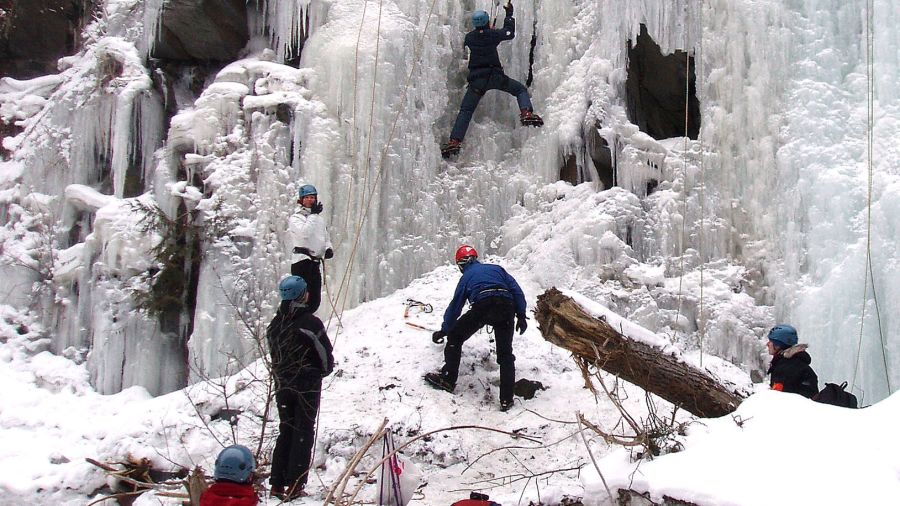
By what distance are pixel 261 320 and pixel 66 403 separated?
82.6 inches

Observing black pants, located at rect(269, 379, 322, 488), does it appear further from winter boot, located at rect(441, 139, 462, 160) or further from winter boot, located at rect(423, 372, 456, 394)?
winter boot, located at rect(441, 139, 462, 160)

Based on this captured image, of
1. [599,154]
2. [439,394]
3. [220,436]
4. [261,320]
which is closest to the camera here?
[220,436]

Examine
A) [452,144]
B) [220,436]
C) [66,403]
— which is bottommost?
[66,403]

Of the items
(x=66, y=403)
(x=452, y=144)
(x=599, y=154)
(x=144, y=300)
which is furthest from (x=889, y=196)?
(x=66, y=403)

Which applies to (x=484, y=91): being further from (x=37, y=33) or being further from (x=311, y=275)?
(x=37, y=33)

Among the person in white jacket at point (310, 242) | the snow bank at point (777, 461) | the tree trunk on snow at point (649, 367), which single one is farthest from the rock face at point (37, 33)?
the snow bank at point (777, 461)

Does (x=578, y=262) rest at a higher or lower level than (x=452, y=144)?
lower

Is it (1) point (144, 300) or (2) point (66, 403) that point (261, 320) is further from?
(2) point (66, 403)

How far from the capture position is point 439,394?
6461 millimetres

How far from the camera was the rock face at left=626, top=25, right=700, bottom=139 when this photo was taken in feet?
30.4

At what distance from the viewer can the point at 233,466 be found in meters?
3.56

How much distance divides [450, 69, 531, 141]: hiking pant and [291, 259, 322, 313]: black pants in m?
2.94

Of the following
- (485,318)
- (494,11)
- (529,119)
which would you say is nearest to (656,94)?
(529,119)

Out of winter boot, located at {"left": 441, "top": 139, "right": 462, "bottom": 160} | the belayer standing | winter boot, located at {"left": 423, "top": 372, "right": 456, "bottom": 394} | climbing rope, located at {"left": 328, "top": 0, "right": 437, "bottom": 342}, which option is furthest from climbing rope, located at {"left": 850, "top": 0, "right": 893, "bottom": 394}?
climbing rope, located at {"left": 328, "top": 0, "right": 437, "bottom": 342}
